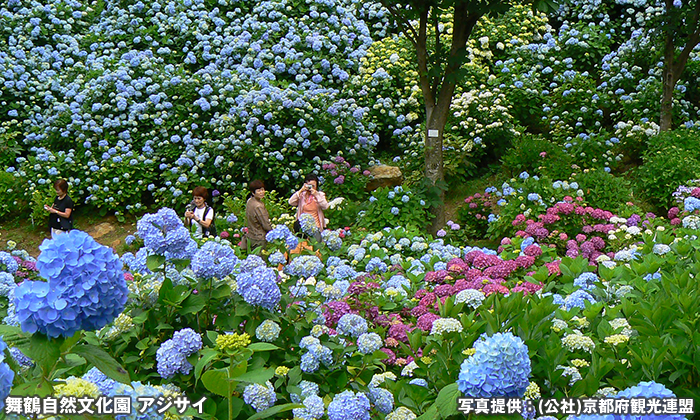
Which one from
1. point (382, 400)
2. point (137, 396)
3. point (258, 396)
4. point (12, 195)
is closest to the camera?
point (137, 396)

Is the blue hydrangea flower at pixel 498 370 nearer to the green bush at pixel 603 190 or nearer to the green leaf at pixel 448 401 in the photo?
the green leaf at pixel 448 401

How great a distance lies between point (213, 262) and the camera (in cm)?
216


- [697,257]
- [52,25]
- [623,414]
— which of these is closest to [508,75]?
[697,257]

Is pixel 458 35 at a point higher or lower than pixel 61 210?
higher

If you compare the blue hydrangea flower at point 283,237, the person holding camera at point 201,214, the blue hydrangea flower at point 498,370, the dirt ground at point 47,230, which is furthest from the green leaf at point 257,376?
the dirt ground at point 47,230

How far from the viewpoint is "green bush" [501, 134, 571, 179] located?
25.2ft

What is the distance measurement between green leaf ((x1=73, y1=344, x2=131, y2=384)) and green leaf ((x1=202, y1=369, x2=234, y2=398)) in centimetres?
19

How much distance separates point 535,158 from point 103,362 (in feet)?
23.4

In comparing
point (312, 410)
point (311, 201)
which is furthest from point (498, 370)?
point (311, 201)

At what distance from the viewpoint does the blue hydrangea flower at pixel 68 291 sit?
150cm

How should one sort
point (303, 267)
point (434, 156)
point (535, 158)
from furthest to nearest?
1. point (535, 158)
2. point (434, 156)
3. point (303, 267)

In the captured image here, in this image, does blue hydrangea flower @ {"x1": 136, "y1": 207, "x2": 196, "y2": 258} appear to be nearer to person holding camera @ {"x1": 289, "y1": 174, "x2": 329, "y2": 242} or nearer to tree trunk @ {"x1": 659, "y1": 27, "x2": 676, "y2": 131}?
person holding camera @ {"x1": 289, "y1": 174, "x2": 329, "y2": 242}

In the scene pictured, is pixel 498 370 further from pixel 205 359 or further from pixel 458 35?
pixel 458 35

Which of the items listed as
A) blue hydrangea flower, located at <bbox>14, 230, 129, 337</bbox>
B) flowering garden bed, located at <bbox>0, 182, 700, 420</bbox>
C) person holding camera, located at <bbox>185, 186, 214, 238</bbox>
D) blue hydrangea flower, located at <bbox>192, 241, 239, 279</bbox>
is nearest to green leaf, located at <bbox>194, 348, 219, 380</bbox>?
flowering garden bed, located at <bbox>0, 182, 700, 420</bbox>
